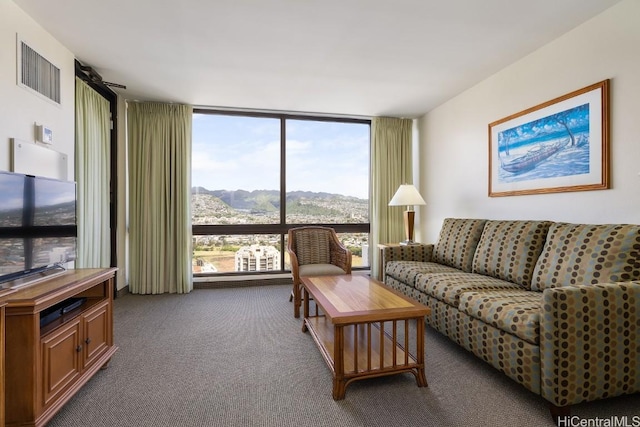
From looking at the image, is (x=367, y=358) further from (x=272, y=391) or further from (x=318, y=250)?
(x=318, y=250)

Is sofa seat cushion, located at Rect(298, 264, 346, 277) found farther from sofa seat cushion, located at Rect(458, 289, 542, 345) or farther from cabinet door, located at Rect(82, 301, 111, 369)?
cabinet door, located at Rect(82, 301, 111, 369)

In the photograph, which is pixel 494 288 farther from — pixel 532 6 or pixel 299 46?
pixel 299 46

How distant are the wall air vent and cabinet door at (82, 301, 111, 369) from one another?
1.66 m

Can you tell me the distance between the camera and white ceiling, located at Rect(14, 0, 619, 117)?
2.22 m

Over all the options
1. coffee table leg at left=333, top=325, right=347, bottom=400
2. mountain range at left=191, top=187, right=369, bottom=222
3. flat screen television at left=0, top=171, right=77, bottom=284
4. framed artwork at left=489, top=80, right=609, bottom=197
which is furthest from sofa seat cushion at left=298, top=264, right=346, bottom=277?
flat screen television at left=0, top=171, right=77, bottom=284

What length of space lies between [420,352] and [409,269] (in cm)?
126

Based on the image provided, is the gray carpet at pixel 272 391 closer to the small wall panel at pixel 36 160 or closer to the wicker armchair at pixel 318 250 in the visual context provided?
the wicker armchair at pixel 318 250

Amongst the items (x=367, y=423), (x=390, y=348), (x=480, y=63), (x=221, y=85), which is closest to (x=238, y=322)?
(x=390, y=348)

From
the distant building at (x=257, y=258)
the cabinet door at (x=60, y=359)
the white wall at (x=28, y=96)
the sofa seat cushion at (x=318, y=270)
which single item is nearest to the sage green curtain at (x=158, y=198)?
the distant building at (x=257, y=258)

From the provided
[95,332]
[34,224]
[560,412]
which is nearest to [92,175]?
[34,224]

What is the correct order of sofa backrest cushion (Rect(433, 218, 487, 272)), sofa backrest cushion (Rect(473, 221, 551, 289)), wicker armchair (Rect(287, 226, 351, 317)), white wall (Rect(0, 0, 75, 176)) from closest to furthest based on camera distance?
white wall (Rect(0, 0, 75, 176))
sofa backrest cushion (Rect(473, 221, 551, 289))
sofa backrest cushion (Rect(433, 218, 487, 272))
wicker armchair (Rect(287, 226, 351, 317))

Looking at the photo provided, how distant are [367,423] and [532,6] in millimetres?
2861

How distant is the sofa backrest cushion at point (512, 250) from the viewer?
8.14ft

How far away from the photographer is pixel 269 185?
457cm
